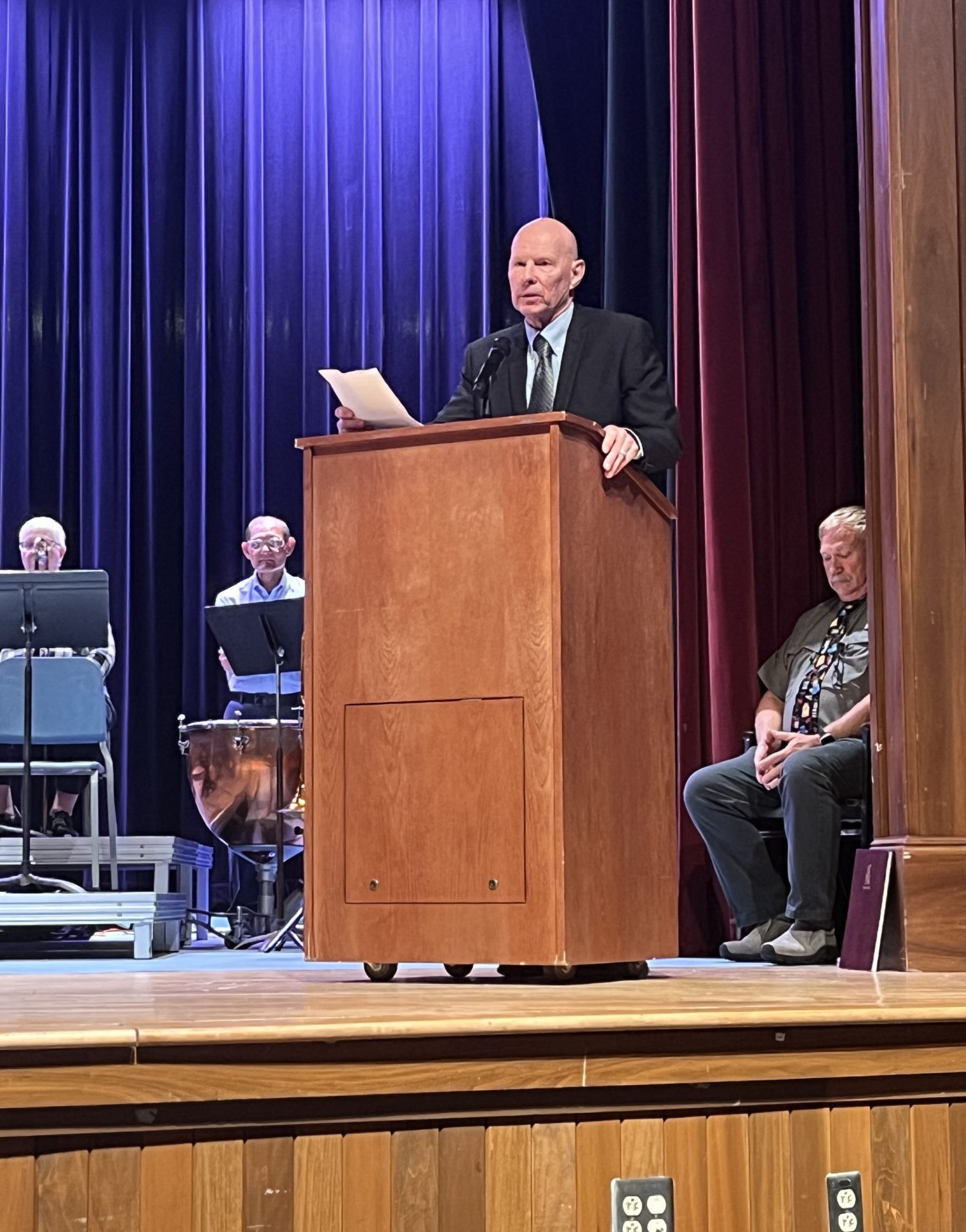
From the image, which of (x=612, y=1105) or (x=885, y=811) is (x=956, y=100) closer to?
(x=885, y=811)

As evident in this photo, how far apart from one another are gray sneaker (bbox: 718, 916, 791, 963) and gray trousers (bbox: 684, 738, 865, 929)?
0.17 feet

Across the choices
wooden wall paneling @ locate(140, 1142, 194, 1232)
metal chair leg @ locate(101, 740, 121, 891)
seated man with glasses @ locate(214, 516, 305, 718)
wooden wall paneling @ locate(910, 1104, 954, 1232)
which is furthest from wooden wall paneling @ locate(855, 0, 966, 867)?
seated man with glasses @ locate(214, 516, 305, 718)

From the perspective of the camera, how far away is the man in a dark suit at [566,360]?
9.43 ft

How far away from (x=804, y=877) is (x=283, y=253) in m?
4.27

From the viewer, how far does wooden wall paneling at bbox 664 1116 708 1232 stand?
179 cm

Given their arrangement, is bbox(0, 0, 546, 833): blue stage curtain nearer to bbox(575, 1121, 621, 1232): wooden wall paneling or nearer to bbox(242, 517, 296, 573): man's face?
bbox(242, 517, 296, 573): man's face

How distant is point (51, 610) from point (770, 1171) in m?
3.68

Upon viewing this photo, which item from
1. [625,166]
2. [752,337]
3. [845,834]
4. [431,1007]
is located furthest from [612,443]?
[625,166]

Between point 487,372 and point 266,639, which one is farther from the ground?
point 487,372

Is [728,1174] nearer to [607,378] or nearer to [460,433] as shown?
[460,433]

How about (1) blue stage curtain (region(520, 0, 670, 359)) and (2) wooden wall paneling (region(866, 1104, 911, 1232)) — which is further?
(1) blue stage curtain (region(520, 0, 670, 359))

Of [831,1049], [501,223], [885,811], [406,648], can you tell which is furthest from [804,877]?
[501,223]

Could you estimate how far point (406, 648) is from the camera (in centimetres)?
254

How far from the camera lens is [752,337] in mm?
4988
